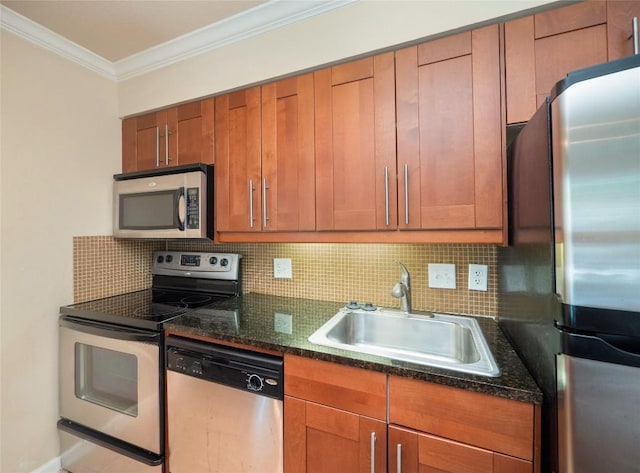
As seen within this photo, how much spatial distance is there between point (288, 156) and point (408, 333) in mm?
1051

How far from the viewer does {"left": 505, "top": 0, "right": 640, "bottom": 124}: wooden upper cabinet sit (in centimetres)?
89

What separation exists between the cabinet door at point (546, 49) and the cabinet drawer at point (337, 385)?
1054 mm

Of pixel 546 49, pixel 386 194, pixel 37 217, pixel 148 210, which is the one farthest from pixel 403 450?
pixel 37 217

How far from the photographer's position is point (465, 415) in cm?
81

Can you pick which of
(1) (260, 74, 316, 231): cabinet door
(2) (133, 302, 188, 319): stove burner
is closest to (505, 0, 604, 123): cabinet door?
(1) (260, 74, 316, 231): cabinet door

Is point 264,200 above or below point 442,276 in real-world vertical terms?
above

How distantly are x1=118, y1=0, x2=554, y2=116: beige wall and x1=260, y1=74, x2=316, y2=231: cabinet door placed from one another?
108 millimetres

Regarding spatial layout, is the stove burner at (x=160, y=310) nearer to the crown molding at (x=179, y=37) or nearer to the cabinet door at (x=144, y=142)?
the cabinet door at (x=144, y=142)

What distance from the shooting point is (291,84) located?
1.37 meters

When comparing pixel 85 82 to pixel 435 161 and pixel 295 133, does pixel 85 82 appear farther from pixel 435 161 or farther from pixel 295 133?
pixel 435 161

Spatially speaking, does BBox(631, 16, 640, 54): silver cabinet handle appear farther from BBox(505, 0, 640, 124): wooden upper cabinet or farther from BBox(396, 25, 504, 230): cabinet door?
BBox(396, 25, 504, 230): cabinet door

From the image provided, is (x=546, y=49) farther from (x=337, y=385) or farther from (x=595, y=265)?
(x=337, y=385)

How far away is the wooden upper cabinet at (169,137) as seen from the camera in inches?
62.5

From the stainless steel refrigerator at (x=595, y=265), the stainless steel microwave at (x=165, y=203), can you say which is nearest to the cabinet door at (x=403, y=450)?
the stainless steel refrigerator at (x=595, y=265)
